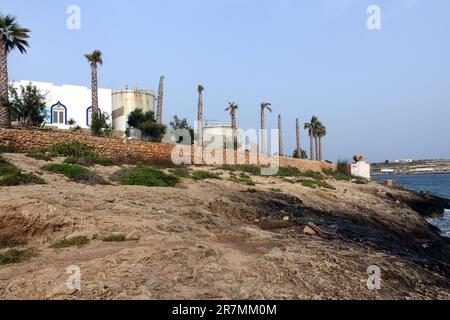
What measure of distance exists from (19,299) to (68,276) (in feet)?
2.53

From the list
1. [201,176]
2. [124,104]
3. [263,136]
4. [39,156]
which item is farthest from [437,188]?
[39,156]

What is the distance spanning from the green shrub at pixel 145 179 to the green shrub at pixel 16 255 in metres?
8.10

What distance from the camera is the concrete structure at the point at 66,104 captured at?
37.2 metres

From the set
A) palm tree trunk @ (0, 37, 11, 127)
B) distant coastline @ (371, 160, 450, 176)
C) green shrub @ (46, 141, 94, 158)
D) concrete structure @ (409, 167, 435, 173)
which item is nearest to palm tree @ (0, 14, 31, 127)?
palm tree trunk @ (0, 37, 11, 127)

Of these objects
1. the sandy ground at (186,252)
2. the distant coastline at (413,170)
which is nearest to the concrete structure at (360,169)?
the sandy ground at (186,252)

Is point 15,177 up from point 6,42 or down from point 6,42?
down

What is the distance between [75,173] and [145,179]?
2.72 metres

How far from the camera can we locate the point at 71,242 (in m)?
8.45

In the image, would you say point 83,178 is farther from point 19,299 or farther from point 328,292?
point 328,292

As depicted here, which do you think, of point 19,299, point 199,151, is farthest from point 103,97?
point 19,299

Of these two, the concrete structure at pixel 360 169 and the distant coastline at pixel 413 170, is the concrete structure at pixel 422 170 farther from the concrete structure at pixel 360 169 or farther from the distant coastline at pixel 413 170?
the concrete structure at pixel 360 169

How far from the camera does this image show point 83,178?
50.1 feet

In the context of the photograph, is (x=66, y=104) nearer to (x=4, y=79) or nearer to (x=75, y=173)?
(x=4, y=79)

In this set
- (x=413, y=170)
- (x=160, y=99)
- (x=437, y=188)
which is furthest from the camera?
(x=413, y=170)
